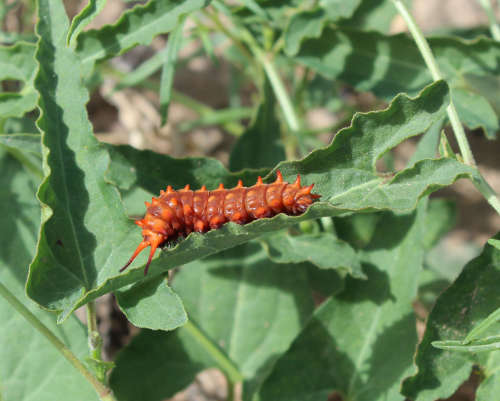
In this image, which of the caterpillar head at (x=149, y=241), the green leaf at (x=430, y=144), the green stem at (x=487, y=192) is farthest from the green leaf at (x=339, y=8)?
the caterpillar head at (x=149, y=241)

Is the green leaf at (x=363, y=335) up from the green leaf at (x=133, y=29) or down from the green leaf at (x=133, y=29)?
down

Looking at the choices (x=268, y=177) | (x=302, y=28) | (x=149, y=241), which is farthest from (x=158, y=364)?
(x=302, y=28)

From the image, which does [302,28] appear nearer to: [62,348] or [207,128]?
[62,348]

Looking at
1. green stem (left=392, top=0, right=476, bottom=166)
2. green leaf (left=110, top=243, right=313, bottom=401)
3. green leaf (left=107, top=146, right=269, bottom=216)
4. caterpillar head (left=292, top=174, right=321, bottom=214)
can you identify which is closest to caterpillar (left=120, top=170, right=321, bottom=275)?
caterpillar head (left=292, top=174, right=321, bottom=214)

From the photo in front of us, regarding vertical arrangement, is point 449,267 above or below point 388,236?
below

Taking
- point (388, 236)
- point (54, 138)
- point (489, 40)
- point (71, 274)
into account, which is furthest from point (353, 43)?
point (71, 274)

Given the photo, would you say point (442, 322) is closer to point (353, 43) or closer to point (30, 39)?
point (353, 43)

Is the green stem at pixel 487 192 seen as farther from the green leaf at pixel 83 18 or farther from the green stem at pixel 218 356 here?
the green leaf at pixel 83 18
